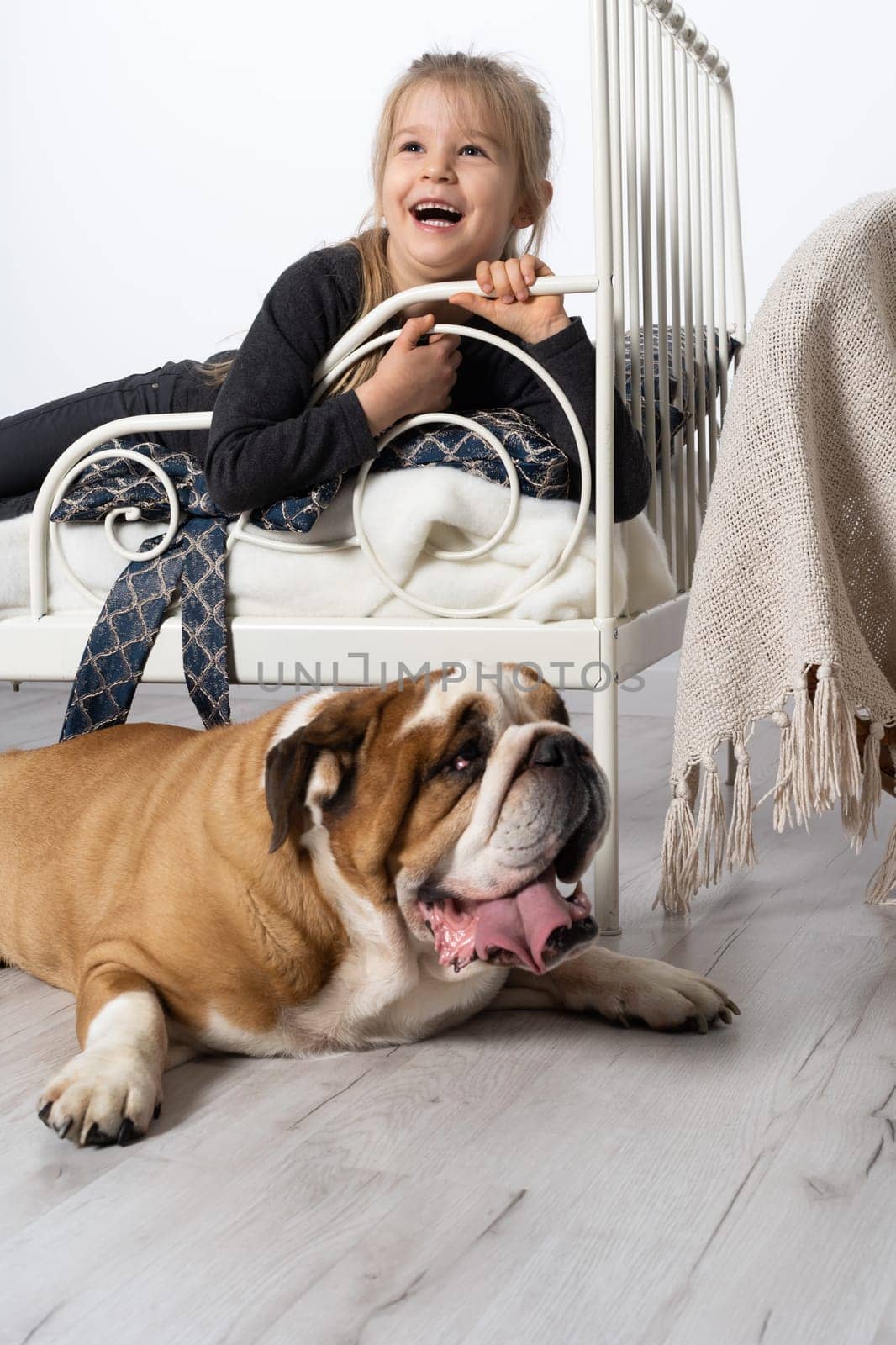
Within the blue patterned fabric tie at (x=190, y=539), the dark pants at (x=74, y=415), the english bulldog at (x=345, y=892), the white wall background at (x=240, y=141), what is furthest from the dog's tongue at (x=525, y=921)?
the white wall background at (x=240, y=141)

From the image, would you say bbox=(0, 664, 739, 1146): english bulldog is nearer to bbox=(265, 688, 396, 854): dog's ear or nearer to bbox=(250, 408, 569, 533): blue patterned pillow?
bbox=(265, 688, 396, 854): dog's ear

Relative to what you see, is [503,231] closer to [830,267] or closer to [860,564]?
[830,267]

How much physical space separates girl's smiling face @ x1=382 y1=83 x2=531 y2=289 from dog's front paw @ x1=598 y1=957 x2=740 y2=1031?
38.4 inches

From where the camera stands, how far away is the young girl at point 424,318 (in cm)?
170

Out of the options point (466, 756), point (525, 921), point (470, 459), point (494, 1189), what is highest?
point (470, 459)

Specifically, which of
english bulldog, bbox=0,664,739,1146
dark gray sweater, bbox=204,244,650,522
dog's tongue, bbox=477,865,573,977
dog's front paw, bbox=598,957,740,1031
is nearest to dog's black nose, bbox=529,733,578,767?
english bulldog, bbox=0,664,739,1146

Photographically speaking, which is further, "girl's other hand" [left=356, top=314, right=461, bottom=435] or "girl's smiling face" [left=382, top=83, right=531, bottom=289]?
"girl's smiling face" [left=382, top=83, right=531, bottom=289]

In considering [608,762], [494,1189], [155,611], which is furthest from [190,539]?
[494,1189]

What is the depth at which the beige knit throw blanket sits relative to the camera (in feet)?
5.01

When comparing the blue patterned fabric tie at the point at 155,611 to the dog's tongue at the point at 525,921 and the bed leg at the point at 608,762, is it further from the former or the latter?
the dog's tongue at the point at 525,921

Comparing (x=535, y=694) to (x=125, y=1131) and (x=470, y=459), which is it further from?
(x=125, y=1131)

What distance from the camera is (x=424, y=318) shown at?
1.73m

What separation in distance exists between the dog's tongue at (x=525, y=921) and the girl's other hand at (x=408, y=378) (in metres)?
0.68

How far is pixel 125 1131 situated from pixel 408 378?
950 millimetres
